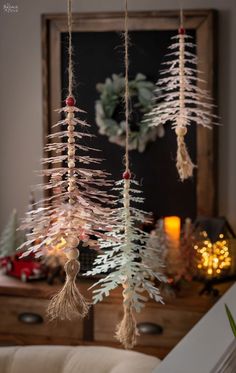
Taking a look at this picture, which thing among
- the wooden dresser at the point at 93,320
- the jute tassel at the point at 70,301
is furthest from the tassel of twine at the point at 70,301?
the wooden dresser at the point at 93,320

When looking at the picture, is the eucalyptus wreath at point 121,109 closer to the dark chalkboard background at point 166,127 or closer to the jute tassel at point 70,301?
the dark chalkboard background at point 166,127

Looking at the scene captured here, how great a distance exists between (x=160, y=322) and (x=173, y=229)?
1.40 feet

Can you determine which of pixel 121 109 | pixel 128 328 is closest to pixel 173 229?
pixel 121 109

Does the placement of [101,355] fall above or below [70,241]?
below

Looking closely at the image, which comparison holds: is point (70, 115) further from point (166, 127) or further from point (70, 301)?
point (166, 127)

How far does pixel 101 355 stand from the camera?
2484 mm

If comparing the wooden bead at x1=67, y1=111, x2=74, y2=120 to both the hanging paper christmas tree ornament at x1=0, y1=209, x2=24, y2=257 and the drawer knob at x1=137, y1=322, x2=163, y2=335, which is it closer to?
the drawer knob at x1=137, y1=322, x2=163, y2=335

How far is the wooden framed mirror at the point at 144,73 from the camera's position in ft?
12.9

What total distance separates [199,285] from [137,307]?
2039 mm

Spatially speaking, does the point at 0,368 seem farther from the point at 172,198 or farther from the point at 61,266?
the point at 172,198

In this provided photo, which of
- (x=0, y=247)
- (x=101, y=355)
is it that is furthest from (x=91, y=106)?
(x=101, y=355)

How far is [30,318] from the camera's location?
149 inches

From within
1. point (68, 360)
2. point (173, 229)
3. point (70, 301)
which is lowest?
point (68, 360)

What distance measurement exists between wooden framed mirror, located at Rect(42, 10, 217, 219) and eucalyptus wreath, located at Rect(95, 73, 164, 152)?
0.14 ft
